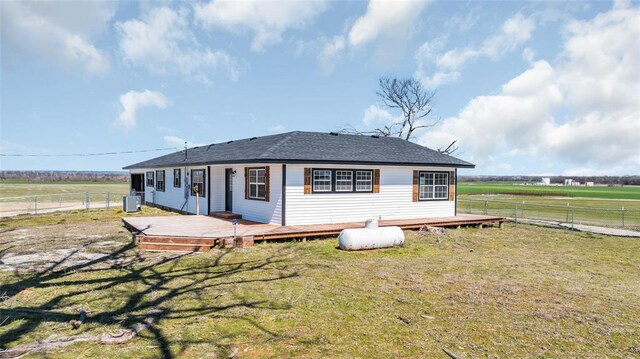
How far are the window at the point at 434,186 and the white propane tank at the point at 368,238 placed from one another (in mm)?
6206

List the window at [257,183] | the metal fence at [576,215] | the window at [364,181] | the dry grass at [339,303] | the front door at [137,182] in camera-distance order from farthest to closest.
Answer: the front door at [137,182], the metal fence at [576,215], the window at [364,181], the window at [257,183], the dry grass at [339,303]

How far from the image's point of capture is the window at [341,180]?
631 inches

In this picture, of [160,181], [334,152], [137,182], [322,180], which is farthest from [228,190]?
[137,182]

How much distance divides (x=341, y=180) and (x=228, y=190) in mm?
5914

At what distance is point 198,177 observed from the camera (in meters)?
21.2

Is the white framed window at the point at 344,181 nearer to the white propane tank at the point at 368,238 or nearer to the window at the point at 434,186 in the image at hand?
the white propane tank at the point at 368,238

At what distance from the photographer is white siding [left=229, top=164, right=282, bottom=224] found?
50.6 ft

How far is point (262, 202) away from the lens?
1625cm

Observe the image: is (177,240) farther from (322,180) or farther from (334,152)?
(334,152)

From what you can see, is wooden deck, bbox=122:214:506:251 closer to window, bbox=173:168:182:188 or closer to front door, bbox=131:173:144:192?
window, bbox=173:168:182:188

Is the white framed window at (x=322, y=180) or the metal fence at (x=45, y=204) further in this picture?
the metal fence at (x=45, y=204)

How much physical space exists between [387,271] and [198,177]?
1397cm

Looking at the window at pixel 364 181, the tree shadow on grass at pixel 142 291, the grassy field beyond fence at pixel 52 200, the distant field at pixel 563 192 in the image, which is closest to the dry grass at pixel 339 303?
the tree shadow on grass at pixel 142 291

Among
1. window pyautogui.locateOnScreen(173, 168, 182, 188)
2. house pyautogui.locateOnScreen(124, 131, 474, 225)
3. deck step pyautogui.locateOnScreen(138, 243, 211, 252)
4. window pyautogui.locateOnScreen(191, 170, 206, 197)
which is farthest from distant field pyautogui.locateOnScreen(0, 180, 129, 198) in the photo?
deck step pyautogui.locateOnScreen(138, 243, 211, 252)
